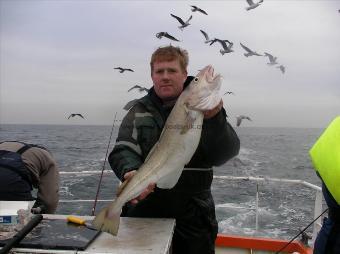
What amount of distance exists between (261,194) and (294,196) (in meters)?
1.25

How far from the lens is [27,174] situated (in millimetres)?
3695

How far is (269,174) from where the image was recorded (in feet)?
69.7

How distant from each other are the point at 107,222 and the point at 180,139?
0.77m

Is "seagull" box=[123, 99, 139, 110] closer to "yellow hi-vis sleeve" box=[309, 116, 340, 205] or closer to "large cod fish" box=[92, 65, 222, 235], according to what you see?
"large cod fish" box=[92, 65, 222, 235]

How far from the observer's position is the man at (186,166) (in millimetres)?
3348

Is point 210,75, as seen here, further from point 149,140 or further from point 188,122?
point 149,140

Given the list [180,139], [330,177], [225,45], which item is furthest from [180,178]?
[225,45]

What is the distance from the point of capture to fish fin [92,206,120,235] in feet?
8.43

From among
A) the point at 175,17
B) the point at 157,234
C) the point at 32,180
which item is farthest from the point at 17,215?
the point at 175,17

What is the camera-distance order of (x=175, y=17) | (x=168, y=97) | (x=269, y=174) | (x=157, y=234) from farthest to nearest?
(x=269, y=174) → (x=175, y=17) → (x=168, y=97) → (x=157, y=234)

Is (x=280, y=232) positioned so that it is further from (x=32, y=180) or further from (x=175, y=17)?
(x=32, y=180)

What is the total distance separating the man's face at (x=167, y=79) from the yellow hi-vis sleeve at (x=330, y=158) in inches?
51.2

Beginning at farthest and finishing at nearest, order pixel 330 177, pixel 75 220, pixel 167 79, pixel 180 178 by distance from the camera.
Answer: pixel 167 79
pixel 180 178
pixel 75 220
pixel 330 177

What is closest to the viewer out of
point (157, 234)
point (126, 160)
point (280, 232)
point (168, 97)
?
point (157, 234)
